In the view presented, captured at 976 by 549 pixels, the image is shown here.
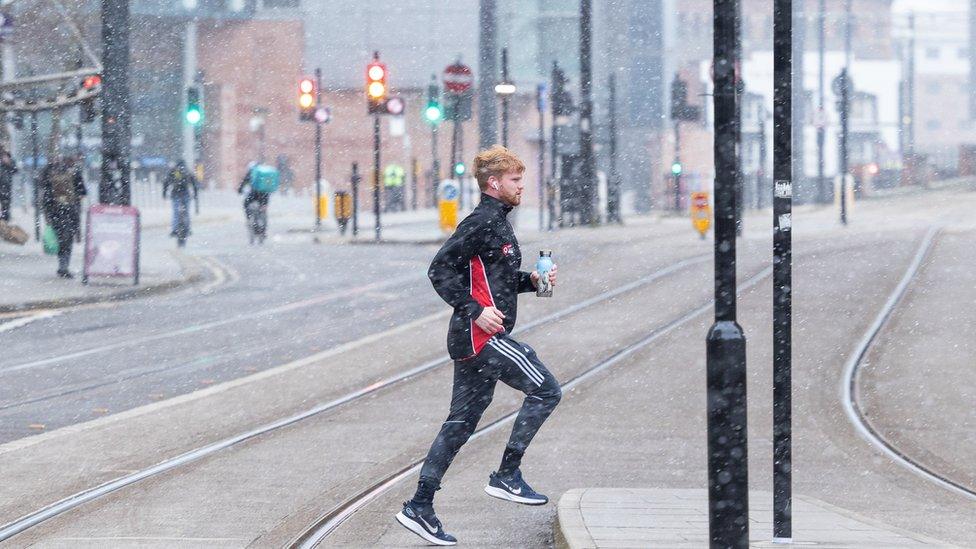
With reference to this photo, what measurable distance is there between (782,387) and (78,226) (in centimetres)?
2292

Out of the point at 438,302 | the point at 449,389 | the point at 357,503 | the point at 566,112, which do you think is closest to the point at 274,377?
the point at 449,389

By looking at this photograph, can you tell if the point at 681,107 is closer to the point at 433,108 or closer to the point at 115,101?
the point at 433,108

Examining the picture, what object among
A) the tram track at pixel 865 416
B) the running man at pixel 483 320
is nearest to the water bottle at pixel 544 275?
the running man at pixel 483 320

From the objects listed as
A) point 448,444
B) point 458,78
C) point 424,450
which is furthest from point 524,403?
point 458,78

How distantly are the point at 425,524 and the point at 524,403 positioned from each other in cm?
67

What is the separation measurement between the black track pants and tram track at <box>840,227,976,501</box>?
268cm

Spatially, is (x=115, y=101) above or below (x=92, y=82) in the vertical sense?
below

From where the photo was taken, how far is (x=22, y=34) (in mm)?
44500

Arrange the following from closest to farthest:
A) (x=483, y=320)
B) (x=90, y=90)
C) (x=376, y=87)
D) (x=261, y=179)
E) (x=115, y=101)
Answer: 1. (x=483, y=320)
2. (x=115, y=101)
3. (x=90, y=90)
4. (x=376, y=87)
5. (x=261, y=179)

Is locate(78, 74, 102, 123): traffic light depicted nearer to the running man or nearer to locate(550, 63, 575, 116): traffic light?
locate(550, 63, 575, 116): traffic light

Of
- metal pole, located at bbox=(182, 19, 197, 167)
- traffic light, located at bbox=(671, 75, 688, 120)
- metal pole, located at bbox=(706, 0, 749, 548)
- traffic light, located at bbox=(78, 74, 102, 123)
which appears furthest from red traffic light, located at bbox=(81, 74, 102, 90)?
metal pole, located at bbox=(182, 19, 197, 167)

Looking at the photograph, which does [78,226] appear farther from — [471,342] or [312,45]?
[312,45]

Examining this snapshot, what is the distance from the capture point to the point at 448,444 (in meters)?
6.54

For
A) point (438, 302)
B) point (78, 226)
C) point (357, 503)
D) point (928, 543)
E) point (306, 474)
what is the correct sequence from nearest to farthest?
1. point (928, 543)
2. point (357, 503)
3. point (306, 474)
4. point (438, 302)
5. point (78, 226)
